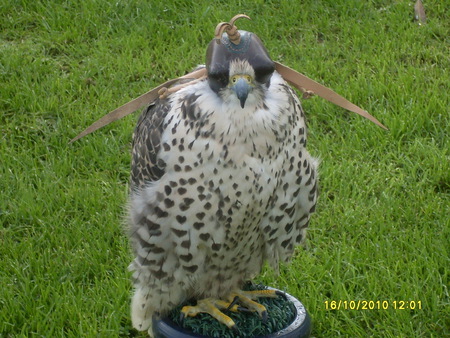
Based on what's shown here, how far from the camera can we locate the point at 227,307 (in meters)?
3.29

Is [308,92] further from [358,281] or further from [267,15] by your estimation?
[267,15]

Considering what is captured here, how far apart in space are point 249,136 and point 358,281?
157cm

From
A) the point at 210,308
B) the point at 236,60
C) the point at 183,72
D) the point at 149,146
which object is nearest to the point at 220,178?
the point at 149,146

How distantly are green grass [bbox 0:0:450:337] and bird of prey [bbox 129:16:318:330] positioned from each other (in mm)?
856

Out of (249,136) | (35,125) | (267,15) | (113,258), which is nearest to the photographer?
(249,136)

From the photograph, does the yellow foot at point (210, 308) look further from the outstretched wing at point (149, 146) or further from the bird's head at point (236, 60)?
the bird's head at point (236, 60)

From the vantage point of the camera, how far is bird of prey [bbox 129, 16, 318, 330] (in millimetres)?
2658

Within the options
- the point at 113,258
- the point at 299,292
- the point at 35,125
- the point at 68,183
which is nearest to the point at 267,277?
the point at 299,292

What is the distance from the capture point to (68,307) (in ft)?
12.8

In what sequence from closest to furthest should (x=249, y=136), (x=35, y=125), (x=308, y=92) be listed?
(x=249, y=136)
(x=308, y=92)
(x=35, y=125)

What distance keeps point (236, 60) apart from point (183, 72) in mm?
3068
